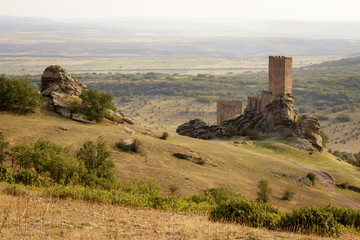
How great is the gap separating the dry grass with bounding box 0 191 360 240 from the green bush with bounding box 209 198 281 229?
890 millimetres

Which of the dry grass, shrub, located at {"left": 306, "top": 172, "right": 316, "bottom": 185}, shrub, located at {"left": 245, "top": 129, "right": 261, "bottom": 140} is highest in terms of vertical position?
the dry grass

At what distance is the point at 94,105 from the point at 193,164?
350 inches

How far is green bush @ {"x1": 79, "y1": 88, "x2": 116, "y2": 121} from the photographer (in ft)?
107

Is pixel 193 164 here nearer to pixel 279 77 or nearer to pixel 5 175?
pixel 5 175

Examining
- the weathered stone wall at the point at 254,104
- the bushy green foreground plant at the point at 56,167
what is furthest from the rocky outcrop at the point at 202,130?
the bushy green foreground plant at the point at 56,167

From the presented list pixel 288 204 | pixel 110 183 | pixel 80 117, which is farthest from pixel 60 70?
pixel 288 204

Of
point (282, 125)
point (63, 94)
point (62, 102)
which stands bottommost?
point (282, 125)

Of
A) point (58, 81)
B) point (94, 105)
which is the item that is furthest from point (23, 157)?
point (58, 81)

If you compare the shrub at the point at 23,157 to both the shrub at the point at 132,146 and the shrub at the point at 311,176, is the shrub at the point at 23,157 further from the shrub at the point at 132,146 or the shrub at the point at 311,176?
the shrub at the point at 311,176

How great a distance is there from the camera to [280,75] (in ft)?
137

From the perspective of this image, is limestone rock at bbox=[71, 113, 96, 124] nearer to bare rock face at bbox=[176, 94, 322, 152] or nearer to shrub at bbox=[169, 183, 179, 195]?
shrub at bbox=[169, 183, 179, 195]

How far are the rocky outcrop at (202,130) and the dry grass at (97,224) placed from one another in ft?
87.9

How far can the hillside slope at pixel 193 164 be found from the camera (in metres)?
25.9

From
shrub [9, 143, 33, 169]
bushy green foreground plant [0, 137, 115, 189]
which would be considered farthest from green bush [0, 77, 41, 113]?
shrub [9, 143, 33, 169]
